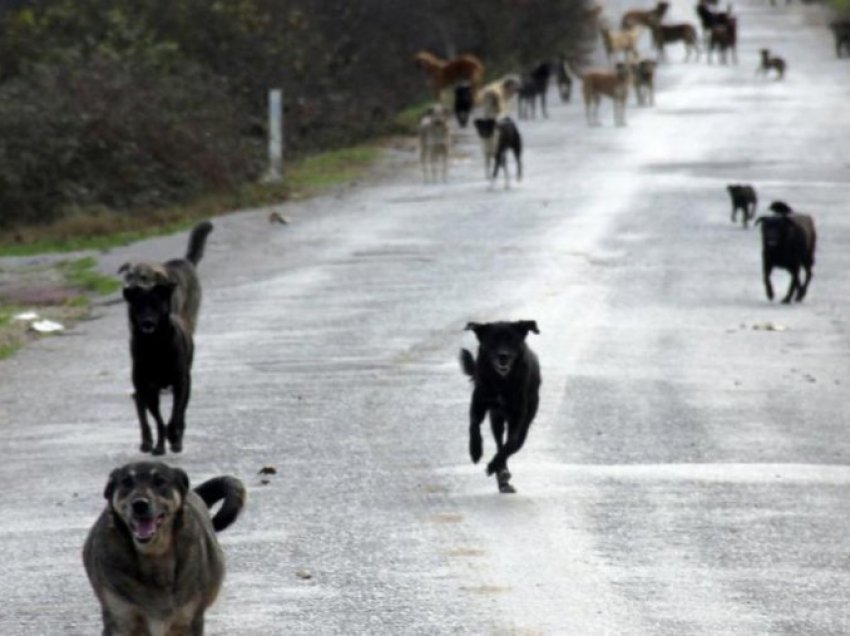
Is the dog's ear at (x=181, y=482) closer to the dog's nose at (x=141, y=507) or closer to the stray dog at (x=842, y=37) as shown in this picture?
the dog's nose at (x=141, y=507)

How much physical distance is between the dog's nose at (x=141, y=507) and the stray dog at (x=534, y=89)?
1660 inches

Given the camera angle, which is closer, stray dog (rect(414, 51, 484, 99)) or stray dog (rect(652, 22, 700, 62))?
stray dog (rect(414, 51, 484, 99))

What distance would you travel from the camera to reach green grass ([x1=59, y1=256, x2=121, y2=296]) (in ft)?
79.2

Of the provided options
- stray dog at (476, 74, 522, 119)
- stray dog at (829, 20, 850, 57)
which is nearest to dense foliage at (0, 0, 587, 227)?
stray dog at (476, 74, 522, 119)

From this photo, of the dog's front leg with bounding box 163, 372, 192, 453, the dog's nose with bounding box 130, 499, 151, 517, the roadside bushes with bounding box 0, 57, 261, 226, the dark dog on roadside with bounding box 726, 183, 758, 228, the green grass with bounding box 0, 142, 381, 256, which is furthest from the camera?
the roadside bushes with bounding box 0, 57, 261, 226

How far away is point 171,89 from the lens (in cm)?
3588

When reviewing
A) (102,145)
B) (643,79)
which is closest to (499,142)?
(102,145)

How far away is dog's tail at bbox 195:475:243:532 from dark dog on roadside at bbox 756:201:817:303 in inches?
562

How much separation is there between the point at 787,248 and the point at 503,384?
33.9 ft

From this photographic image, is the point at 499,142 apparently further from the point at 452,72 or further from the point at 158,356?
the point at 158,356

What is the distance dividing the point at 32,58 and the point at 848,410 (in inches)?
934

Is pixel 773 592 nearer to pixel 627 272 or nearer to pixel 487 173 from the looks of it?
pixel 627 272

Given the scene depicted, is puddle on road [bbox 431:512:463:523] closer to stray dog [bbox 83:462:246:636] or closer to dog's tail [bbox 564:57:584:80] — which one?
stray dog [bbox 83:462:246:636]

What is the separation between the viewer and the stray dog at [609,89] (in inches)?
1859
